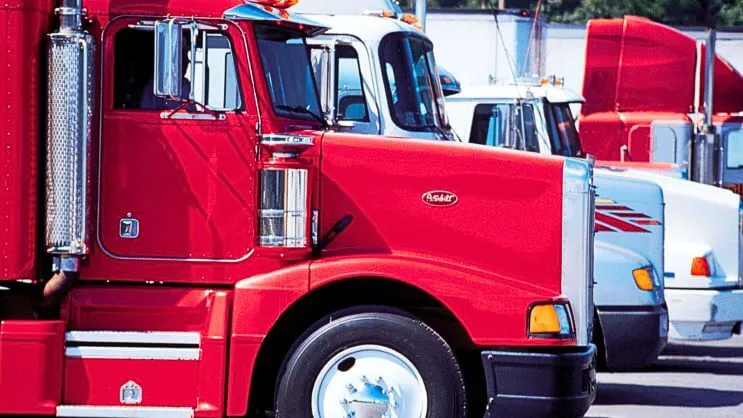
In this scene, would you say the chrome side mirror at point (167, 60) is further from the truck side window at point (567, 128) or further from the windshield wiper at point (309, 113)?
the truck side window at point (567, 128)

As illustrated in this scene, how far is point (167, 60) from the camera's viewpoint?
8484mm

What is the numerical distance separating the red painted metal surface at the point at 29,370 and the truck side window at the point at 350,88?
12.1 ft

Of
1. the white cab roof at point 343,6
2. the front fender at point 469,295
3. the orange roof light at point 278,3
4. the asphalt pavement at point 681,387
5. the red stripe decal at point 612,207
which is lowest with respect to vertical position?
the asphalt pavement at point 681,387

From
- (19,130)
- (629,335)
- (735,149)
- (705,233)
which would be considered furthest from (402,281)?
(735,149)

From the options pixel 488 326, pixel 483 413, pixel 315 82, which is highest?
pixel 315 82

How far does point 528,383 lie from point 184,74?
2570mm

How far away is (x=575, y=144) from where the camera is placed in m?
15.5

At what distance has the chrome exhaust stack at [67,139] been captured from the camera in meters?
8.80

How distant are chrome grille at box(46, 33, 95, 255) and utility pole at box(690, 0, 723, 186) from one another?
1198cm

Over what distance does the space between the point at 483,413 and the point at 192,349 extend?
5.49 feet

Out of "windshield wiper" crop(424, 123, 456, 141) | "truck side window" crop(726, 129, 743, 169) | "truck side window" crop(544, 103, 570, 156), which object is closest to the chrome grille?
"windshield wiper" crop(424, 123, 456, 141)

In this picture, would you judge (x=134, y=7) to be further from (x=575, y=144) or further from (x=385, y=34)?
(x=575, y=144)

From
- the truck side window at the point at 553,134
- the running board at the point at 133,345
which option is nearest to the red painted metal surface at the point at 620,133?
the truck side window at the point at 553,134

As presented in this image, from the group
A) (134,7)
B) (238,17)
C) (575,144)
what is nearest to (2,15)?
(134,7)
